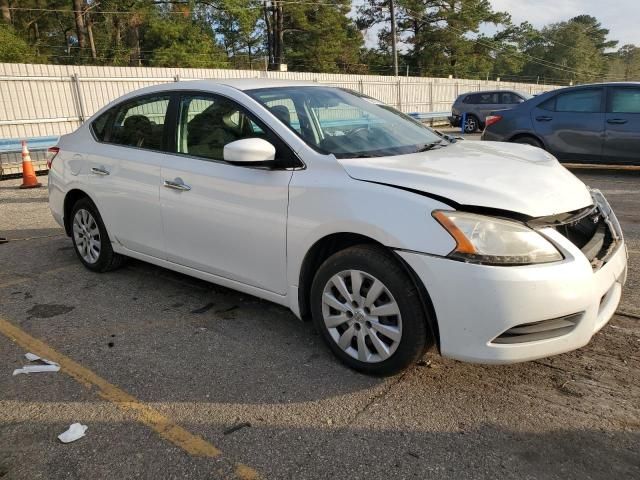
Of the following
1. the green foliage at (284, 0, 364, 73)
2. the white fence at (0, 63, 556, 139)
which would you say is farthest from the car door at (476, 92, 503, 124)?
the green foliage at (284, 0, 364, 73)

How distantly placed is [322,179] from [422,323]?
3.14 feet

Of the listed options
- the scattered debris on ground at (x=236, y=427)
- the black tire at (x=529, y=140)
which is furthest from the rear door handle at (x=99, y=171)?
the black tire at (x=529, y=140)

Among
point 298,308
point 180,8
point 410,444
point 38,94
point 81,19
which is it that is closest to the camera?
point 410,444

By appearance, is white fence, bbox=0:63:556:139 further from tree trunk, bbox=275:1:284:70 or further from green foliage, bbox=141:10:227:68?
tree trunk, bbox=275:1:284:70

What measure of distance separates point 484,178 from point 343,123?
1.15m

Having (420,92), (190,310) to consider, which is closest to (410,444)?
(190,310)

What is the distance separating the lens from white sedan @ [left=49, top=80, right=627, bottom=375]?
2.56 meters

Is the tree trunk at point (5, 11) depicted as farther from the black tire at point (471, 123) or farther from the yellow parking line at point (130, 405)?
the yellow parking line at point (130, 405)

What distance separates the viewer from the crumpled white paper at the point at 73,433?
256 centimetres

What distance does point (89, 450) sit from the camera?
97.8 inches

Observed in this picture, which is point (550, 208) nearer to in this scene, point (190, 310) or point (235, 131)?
point (235, 131)

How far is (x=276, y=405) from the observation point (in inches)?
110

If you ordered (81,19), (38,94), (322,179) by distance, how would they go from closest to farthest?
1. (322,179)
2. (38,94)
3. (81,19)

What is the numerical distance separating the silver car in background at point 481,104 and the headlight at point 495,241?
18345 millimetres
